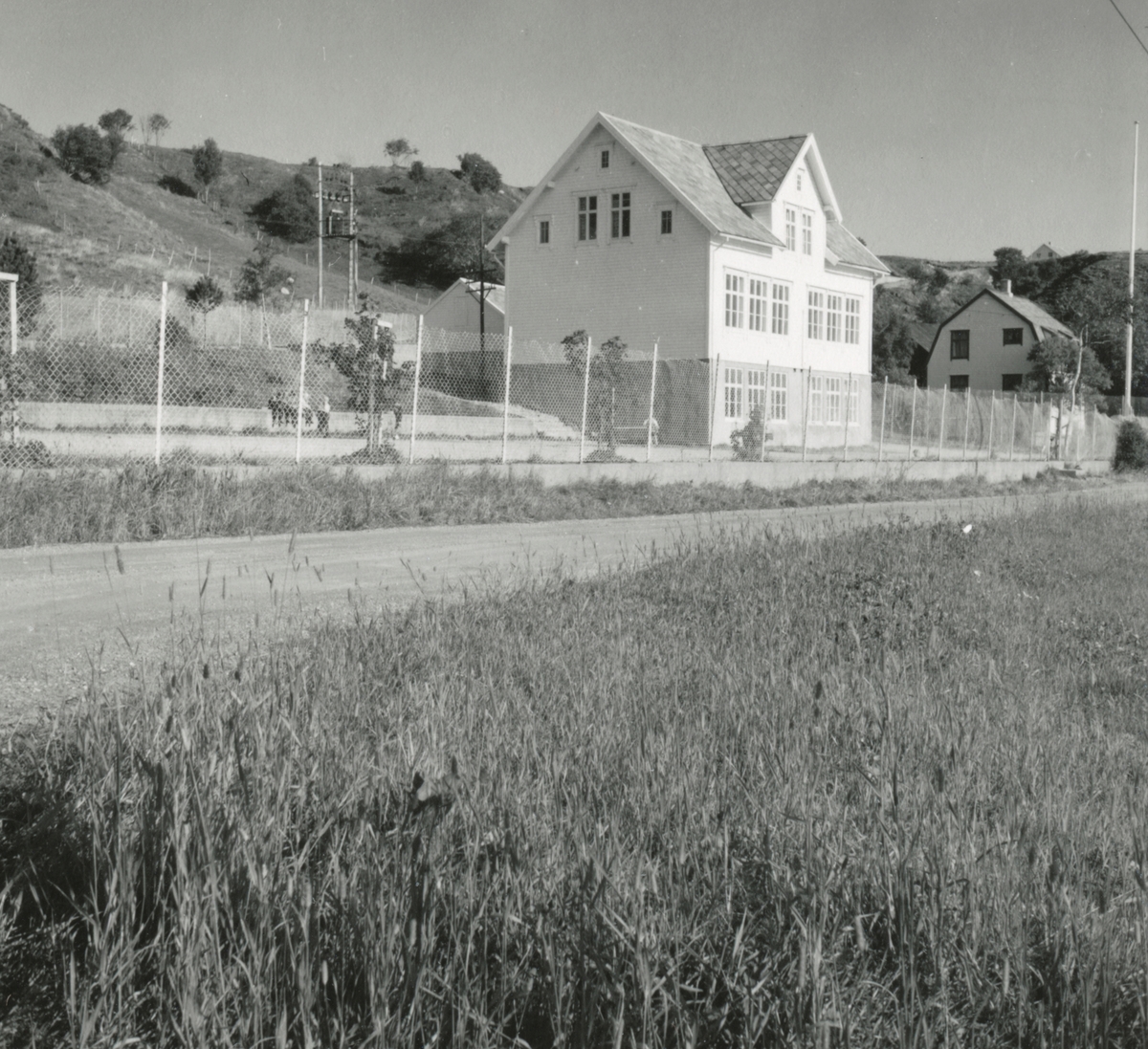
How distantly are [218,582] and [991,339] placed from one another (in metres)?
78.9

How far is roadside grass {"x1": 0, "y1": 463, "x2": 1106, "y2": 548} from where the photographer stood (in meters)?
11.0

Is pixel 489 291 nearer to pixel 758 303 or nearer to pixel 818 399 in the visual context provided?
pixel 818 399

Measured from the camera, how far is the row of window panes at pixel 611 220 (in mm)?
38531

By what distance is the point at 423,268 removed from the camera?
402 feet

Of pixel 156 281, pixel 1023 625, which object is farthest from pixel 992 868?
pixel 156 281

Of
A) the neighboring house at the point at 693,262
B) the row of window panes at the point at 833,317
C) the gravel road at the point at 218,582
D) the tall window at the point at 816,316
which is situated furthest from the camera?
the row of window panes at the point at 833,317

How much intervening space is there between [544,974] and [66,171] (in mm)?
101878

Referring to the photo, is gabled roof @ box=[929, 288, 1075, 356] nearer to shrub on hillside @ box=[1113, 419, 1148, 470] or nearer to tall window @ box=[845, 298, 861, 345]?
tall window @ box=[845, 298, 861, 345]

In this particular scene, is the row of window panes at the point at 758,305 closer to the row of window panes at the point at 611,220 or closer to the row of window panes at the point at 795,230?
the row of window panes at the point at 795,230

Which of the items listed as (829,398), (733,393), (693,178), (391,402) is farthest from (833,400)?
(391,402)

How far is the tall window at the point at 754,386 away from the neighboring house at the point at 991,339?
41.0 m

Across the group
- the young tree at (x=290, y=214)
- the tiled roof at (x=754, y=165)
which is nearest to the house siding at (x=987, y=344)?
the tiled roof at (x=754, y=165)

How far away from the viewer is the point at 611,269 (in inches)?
1549

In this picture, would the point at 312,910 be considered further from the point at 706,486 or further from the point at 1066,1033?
the point at 706,486
